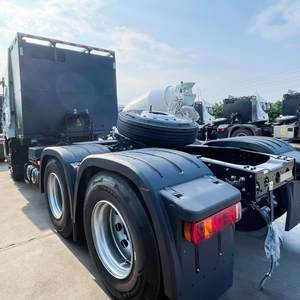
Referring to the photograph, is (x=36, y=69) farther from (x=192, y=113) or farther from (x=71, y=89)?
(x=192, y=113)

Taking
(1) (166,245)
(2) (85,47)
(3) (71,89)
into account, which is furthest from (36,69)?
(1) (166,245)

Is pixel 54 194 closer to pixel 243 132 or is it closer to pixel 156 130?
pixel 156 130

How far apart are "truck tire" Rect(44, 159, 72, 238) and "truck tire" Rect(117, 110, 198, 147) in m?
0.99

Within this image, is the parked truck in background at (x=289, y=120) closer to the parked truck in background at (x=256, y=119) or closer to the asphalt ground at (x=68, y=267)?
the parked truck in background at (x=256, y=119)

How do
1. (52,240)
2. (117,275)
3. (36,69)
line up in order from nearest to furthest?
(117,275) < (52,240) < (36,69)

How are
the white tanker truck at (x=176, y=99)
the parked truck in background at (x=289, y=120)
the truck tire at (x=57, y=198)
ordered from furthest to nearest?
the white tanker truck at (x=176, y=99), the parked truck in background at (x=289, y=120), the truck tire at (x=57, y=198)

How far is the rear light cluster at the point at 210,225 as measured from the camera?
1561 mm

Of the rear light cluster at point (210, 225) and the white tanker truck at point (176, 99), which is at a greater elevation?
the white tanker truck at point (176, 99)

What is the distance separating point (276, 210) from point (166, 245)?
195 centimetres

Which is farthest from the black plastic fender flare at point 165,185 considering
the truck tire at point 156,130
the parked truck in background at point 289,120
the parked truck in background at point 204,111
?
the parked truck in background at point 204,111

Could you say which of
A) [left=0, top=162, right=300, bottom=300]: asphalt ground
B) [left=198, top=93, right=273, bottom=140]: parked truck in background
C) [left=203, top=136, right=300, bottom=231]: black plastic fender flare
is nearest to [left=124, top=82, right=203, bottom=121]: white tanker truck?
[left=198, top=93, right=273, bottom=140]: parked truck in background

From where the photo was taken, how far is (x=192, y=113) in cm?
1511

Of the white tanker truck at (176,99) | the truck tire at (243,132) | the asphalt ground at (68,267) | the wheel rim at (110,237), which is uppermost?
the white tanker truck at (176,99)

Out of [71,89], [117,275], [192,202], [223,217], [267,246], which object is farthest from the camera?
[71,89]
